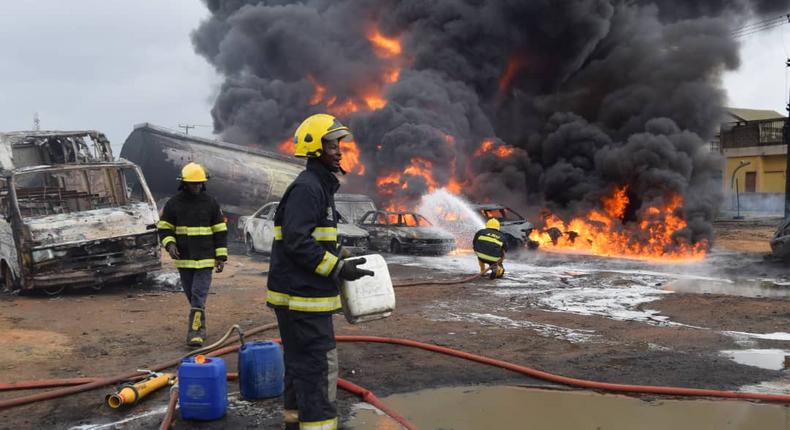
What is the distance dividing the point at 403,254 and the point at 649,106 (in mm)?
11183

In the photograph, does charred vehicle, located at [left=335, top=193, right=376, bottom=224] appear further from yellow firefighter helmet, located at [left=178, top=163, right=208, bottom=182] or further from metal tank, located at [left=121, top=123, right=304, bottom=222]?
yellow firefighter helmet, located at [left=178, top=163, right=208, bottom=182]

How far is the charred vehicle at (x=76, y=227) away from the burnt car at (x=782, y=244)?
37.1ft

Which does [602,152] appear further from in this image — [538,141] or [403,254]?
[403,254]

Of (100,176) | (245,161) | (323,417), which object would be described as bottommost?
(323,417)

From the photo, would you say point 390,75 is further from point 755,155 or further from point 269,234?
point 755,155

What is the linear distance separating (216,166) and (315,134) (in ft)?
46.9

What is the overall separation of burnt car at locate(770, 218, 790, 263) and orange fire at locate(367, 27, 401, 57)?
1609 cm

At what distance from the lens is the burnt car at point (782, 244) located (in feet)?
40.2

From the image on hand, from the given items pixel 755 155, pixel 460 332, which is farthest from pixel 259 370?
pixel 755 155

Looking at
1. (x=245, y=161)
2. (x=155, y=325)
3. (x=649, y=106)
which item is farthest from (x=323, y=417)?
(x=649, y=106)

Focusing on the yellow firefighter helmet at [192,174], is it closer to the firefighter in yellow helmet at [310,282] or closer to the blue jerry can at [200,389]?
the blue jerry can at [200,389]

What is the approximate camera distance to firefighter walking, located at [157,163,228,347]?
5734 millimetres

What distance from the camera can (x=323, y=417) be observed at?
3.30 meters

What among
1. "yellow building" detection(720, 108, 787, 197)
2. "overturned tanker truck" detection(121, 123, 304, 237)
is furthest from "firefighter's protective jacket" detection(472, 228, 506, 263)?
"yellow building" detection(720, 108, 787, 197)
